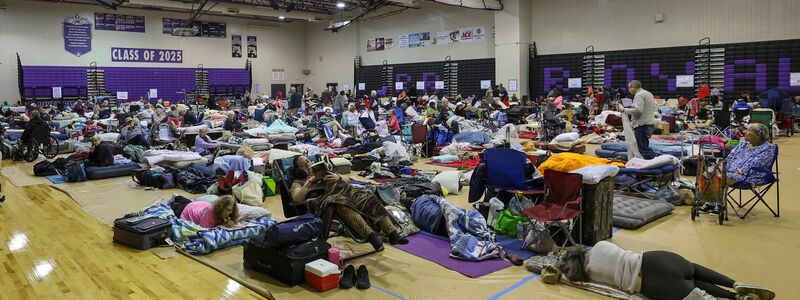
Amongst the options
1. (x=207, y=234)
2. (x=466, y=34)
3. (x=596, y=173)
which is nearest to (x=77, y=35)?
(x=466, y=34)

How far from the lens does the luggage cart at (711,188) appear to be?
5.53 m

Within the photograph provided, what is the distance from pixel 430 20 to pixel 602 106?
9.75 metres

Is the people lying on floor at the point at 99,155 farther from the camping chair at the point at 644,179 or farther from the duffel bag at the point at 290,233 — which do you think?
the camping chair at the point at 644,179

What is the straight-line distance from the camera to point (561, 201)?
480 centimetres

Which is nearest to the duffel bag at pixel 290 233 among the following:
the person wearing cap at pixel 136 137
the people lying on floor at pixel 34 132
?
the person wearing cap at pixel 136 137

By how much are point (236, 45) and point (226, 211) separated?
24169mm

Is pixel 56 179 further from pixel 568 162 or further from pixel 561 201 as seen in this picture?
pixel 561 201

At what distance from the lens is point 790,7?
1482 cm

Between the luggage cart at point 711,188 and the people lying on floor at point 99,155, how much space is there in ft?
27.7

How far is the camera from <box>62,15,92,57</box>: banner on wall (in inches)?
909

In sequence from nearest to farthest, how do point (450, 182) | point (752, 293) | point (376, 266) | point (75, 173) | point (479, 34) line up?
point (752, 293) → point (376, 266) → point (450, 182) → point (75, 173) → point (479, 34)

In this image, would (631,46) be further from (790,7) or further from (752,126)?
(752,126)

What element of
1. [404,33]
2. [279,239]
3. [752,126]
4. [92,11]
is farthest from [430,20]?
[279,239]

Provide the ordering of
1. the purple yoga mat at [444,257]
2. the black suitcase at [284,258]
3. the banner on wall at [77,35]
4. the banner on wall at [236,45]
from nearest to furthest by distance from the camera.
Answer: the black suitcase at [284,258], the purple yoga mat at [444,257], the banner on wall at [77,35], the banner on wall at [236,45]
